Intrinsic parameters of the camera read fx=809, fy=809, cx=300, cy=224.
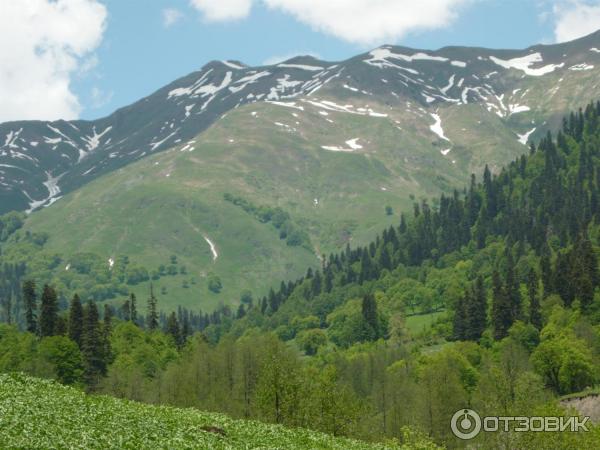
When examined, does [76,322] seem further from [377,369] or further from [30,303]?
[377,369]

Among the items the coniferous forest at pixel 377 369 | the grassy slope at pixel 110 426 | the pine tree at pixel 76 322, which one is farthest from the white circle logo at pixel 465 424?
the pine tree at pixel 76 322

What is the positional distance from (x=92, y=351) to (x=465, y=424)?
74383 mm

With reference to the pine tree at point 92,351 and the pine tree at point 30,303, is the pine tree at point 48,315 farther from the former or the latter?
the pine tree at point 30,303

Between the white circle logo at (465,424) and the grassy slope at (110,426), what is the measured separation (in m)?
39.2

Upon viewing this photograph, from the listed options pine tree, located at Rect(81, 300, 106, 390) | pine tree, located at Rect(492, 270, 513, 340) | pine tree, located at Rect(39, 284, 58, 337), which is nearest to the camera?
pine tree, located at Rect(81, 300, 106, 390)

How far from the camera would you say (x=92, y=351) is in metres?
150

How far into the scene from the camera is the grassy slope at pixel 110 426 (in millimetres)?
45219

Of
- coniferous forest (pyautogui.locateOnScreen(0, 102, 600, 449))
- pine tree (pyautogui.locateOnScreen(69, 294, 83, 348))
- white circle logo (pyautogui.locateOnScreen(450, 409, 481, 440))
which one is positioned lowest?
white circle logo (pyautogui.locateOnScreen(450, 409, 481, 440))

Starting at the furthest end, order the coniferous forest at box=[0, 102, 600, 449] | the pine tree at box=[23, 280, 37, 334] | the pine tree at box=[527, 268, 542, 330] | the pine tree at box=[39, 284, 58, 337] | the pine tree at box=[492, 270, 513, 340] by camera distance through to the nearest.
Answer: the pine tree at box=[492, 270, 513, 340] → the pine tree at box=[527, 268, 542, 330] → the pine tree at box=[23, 280, 37, 334] → the pine tree at box=[39, 284, 58, 337] → the coniferous forest at box=[0, 102, 600, 449]

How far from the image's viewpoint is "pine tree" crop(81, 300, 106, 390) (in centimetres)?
14812

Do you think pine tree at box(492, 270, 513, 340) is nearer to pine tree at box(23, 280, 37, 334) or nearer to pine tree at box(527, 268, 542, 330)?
pine tree at box(527, 268, 542, 330)

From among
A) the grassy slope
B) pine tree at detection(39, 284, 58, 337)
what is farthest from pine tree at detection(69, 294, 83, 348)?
the grassy slope

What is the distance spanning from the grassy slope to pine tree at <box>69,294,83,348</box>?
96.5 m

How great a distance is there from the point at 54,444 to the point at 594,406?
4038 inches
